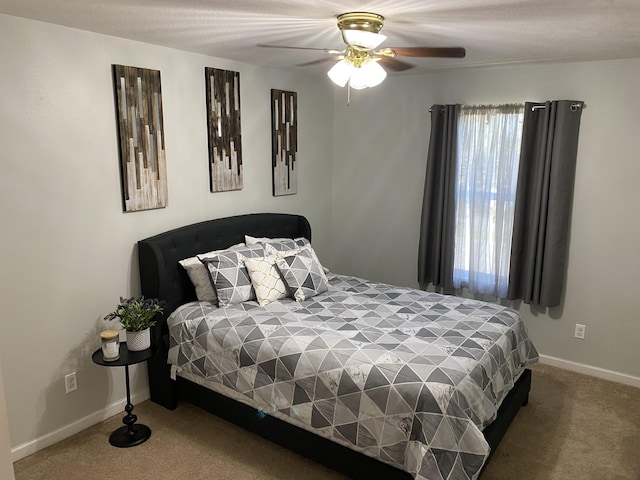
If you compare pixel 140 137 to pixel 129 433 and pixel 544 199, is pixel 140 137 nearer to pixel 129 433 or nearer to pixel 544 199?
pixel 129 433

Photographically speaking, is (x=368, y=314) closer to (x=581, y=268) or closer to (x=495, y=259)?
(x=495, y=259)

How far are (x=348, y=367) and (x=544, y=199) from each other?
225 cm

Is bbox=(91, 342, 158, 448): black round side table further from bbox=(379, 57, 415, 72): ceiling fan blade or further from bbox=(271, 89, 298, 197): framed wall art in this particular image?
bbox=(379, 57, 415, 72): ceiling fan blade

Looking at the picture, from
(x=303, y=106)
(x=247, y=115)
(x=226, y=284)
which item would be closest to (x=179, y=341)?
(x=226, y=284)

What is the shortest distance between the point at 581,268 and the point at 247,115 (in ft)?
9.61

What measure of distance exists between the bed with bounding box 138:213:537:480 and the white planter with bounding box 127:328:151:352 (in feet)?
0.78

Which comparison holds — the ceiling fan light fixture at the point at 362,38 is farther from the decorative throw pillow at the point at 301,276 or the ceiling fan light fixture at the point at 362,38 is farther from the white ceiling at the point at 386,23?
the decorative throw pillow at the point at 301,276

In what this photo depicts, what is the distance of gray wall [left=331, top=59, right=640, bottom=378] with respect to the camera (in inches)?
145

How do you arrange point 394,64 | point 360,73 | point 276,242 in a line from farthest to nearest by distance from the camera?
point 276,242
point 394,64
point 360,73

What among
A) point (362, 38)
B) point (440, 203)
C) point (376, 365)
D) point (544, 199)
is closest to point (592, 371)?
point (544, 199)

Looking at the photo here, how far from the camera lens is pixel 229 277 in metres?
3.45

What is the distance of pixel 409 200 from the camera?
472 centimetres

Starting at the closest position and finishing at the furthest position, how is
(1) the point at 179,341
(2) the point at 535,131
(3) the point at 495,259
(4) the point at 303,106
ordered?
(1) the point at 179,341, (2) the point at 535,131, (3) the point at 495,259, (4) the point at 303,106

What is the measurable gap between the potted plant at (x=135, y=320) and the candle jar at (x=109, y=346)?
9cm
